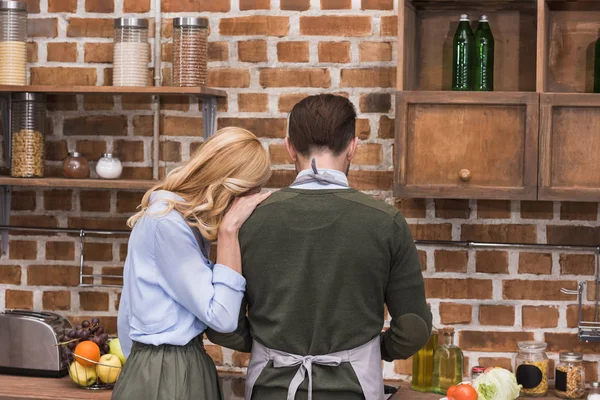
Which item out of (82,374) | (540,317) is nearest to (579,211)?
(540,317)

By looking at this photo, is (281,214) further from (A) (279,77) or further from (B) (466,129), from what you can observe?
(A) (279,77)

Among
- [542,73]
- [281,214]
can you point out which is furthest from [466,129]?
[281,214]

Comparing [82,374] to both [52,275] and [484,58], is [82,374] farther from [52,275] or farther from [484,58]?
[484,58]

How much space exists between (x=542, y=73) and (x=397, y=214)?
78 cm

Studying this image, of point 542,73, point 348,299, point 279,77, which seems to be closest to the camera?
point 348,299

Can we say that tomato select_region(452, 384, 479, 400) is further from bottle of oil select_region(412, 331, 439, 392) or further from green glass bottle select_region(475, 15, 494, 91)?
green glass bottle select_region(475, 15, 494, 91)

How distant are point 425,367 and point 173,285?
101cm

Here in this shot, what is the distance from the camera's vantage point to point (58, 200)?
9.57 ft

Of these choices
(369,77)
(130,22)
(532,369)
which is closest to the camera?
(532,369)

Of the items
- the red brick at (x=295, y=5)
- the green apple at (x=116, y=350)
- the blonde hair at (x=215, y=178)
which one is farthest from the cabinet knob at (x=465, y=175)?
the green apple at (x=116, y=350)

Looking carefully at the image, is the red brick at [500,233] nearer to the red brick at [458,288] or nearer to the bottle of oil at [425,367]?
the red brick at [458,288]

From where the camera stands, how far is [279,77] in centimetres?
278

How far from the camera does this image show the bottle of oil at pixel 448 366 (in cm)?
260

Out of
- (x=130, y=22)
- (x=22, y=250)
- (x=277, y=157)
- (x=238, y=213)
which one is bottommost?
(x=22, y=250)
